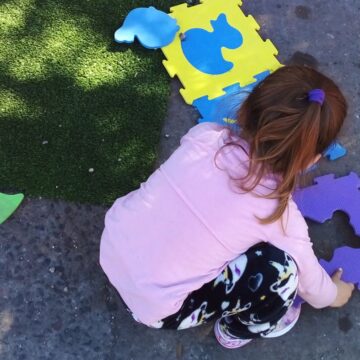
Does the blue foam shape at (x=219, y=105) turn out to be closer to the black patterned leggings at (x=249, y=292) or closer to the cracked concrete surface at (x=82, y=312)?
the cracked concrete surface at (x=82, y=312)

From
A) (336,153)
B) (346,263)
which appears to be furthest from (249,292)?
(336,153)

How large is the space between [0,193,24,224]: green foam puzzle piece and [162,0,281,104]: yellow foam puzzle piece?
0.80 metres

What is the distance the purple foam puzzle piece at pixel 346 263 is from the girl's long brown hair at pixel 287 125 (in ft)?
2.39

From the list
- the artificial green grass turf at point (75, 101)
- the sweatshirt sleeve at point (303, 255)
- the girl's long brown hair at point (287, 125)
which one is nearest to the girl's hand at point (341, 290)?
the sweatshirt sleeve at point (303, 255)

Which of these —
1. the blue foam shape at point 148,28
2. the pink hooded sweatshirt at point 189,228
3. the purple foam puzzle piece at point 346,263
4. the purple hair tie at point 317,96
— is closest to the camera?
the purple hair tie at point 317,96

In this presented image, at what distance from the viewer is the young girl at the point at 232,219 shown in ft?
3.77

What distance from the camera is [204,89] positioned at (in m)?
2.20

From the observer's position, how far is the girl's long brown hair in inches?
44.2

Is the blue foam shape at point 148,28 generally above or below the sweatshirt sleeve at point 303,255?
below

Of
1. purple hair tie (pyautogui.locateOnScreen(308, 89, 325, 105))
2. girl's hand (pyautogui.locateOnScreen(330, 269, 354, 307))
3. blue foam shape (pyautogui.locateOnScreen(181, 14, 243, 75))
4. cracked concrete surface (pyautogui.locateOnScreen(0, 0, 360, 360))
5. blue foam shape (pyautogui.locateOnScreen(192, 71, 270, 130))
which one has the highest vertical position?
purple hair tie (pyautogui.locateOnScreen(308, 89, 325, 105))

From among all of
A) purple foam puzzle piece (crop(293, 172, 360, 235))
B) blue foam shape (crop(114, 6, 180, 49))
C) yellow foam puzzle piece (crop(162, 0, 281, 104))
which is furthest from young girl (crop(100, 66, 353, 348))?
blue foam shape (crop(114, 6, 180, 49))

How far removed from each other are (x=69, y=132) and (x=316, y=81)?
1176 mm

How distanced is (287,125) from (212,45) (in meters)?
1.30

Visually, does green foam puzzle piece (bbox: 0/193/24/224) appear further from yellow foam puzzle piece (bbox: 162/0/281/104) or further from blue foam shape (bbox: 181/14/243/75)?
blue foam shape (bbox: 181/14/243/75)
